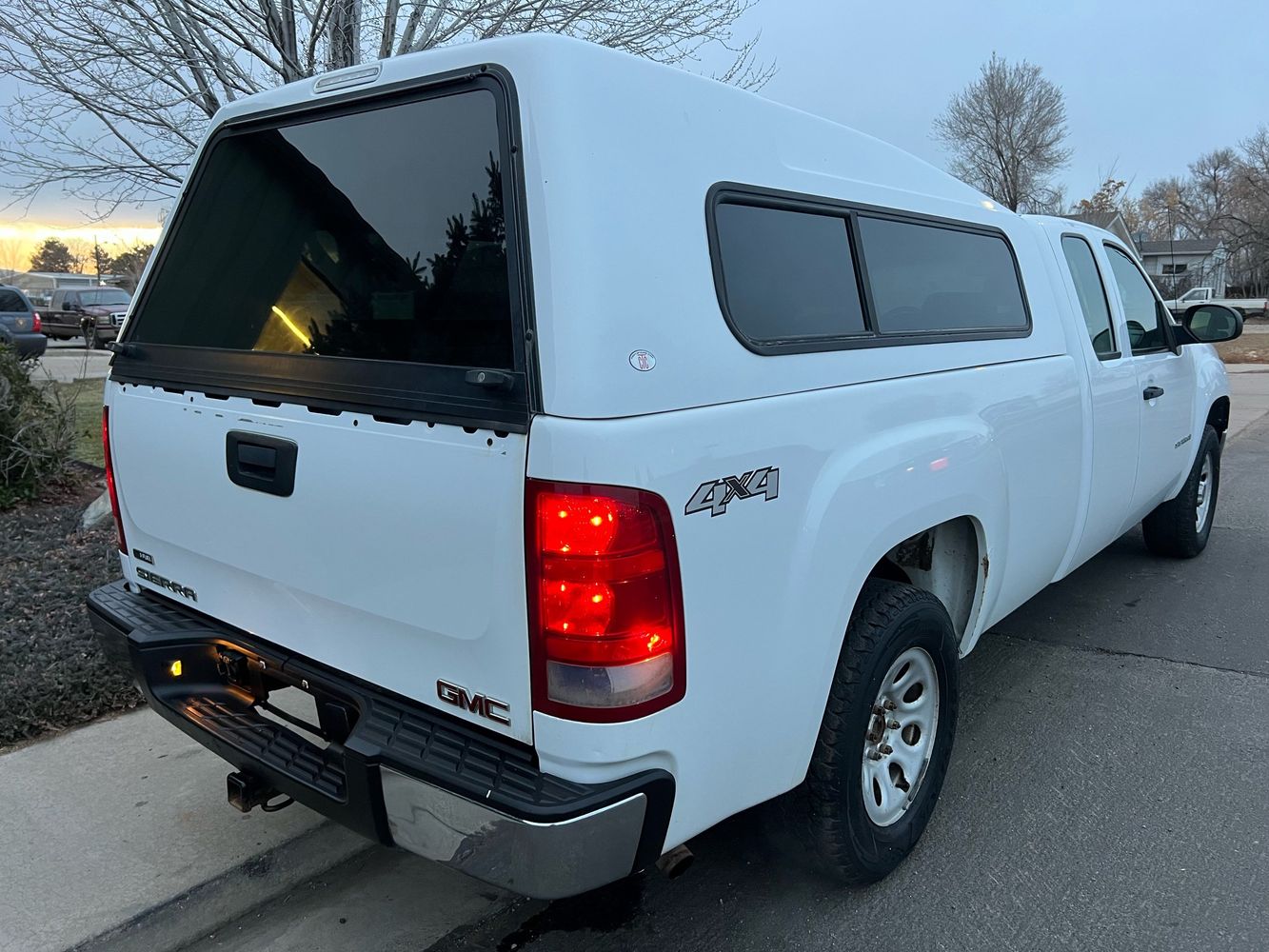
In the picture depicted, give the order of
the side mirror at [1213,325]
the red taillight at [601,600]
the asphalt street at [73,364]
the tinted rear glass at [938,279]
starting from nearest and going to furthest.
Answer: the red taillight at [601,600] < the tinted rear glass at [938,279] < the side mirror at [1213,325] < the asphalt street at [73,364]

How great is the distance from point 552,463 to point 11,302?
2224 cm

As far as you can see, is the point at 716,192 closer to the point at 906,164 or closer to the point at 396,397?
the point at 396,397

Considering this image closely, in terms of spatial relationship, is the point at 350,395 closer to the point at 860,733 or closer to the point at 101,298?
the point at 860,733

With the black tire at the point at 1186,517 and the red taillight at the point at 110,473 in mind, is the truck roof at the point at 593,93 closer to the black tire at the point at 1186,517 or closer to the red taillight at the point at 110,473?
the red taillight at the point at 110,473

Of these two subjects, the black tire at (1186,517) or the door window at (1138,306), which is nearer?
the door window at (1138,306)

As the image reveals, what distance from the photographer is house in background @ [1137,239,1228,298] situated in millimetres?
64562

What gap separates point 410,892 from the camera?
2.80 m

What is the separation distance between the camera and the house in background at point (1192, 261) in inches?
2542

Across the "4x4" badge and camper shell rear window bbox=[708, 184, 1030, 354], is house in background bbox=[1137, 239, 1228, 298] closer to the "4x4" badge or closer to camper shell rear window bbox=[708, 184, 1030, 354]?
camper shell rear window bbox=[708, 184, 1030, 354]

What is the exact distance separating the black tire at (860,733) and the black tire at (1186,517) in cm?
365

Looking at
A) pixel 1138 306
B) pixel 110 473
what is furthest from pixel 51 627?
pixel 1138 306

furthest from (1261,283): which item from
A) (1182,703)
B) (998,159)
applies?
(1182,703)

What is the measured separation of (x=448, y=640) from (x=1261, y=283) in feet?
260

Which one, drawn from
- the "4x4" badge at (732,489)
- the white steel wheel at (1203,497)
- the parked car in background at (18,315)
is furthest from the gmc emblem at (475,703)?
the parked car in background at (18,315)
